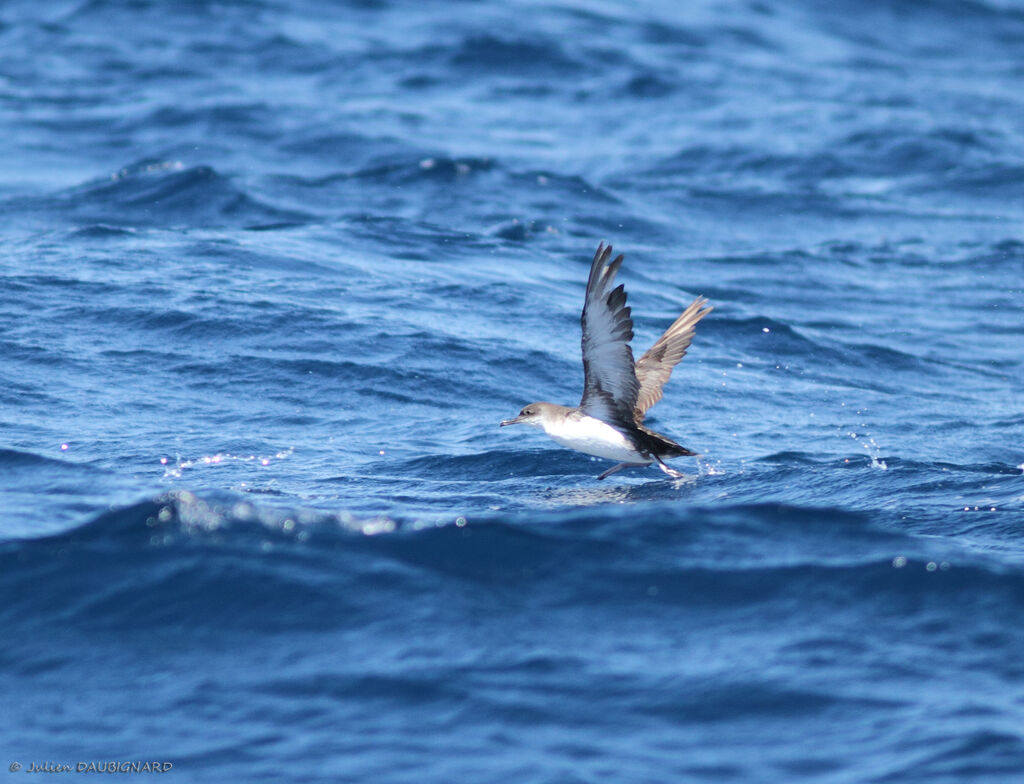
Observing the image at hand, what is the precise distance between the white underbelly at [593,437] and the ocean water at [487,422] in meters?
0.33

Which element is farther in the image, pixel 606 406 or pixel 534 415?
pixel 534 415

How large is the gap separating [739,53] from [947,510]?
823 inches

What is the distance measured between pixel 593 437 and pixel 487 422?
214 centimetres

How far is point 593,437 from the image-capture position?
26.2 ft

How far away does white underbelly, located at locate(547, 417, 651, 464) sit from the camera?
800 centimetres

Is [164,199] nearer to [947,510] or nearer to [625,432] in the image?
[625,432]

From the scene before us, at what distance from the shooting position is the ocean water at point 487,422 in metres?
5.34

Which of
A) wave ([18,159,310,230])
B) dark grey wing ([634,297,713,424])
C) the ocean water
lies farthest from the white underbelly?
wave ([18,159,310,230])

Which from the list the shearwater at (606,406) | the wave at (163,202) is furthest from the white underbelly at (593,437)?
the wave at (163,202)

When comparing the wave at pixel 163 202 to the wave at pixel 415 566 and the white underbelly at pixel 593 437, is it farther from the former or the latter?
the wave at pixel 415 566

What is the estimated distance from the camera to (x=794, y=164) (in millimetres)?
19594

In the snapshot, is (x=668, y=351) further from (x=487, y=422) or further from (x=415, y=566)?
(x=415, y=566)

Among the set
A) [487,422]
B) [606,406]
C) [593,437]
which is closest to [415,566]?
[593,437]

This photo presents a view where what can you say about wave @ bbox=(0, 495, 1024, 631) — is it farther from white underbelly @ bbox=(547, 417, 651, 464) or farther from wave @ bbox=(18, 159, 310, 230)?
wave @ bbox=(18, 159, 310, 230)
